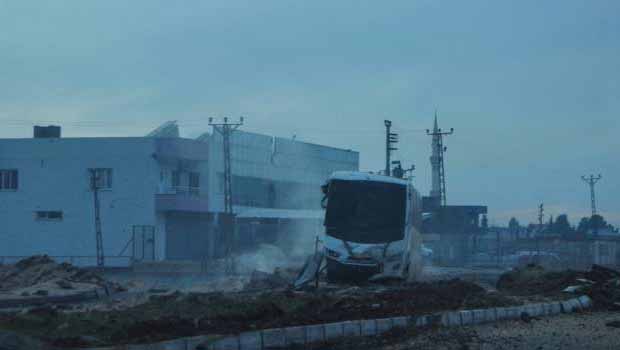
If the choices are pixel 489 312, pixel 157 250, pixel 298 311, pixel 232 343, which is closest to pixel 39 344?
pixel 232 343

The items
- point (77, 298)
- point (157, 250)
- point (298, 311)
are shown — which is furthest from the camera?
point (157, 250)

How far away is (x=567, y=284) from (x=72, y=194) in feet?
130

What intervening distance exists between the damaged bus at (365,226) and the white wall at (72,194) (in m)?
30.1

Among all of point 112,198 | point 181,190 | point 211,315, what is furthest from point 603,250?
point 211,315

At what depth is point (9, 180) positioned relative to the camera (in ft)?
189

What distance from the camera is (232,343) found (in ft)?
36.5

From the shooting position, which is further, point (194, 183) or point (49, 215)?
point (194, 183)

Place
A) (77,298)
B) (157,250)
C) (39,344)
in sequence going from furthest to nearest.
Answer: (157,250), (77,298), (39,344)

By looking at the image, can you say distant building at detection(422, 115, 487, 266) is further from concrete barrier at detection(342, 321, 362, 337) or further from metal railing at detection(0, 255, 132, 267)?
concrete barrier at detection(342, 321, 362, 337)

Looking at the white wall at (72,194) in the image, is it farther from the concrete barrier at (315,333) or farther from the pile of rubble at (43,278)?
the concrete barrier at (315,333)

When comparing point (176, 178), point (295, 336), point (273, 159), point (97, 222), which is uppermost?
point (273, 159)

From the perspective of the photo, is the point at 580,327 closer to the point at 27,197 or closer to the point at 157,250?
the point at 157,250

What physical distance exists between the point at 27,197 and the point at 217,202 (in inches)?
487

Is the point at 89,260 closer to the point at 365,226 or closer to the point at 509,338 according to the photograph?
the point at 365,226
